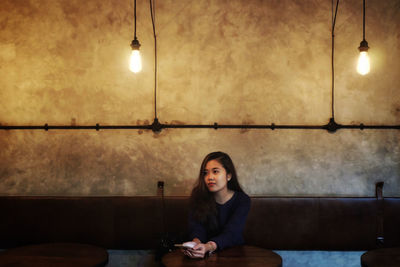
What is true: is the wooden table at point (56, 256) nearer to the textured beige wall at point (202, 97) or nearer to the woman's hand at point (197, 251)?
the woman's hand at point (197, 251)

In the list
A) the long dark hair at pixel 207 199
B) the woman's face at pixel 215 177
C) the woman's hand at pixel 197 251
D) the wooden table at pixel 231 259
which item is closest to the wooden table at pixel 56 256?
the wooden table at pixel 231 259

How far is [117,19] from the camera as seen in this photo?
3.25m

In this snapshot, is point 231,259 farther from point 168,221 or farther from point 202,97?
point 202,97

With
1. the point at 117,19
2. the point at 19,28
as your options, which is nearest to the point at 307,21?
the point at 117,19

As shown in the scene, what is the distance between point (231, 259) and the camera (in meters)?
2.04

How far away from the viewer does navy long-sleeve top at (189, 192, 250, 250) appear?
2294 millimetres

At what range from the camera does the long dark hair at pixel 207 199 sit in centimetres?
244

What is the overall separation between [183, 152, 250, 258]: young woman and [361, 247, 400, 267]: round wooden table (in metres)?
0.80

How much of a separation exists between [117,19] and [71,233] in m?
2.00

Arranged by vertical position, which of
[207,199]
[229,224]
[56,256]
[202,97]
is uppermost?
[202,97]

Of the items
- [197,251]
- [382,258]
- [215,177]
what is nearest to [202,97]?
[215,177]

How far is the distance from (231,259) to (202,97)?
5.25 feet

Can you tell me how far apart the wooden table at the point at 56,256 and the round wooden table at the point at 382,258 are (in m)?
1.63

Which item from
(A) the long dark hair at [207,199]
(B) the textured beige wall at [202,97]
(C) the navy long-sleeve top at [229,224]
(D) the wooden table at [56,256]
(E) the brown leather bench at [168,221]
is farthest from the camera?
(B) the textured beige wall at [202,97]
